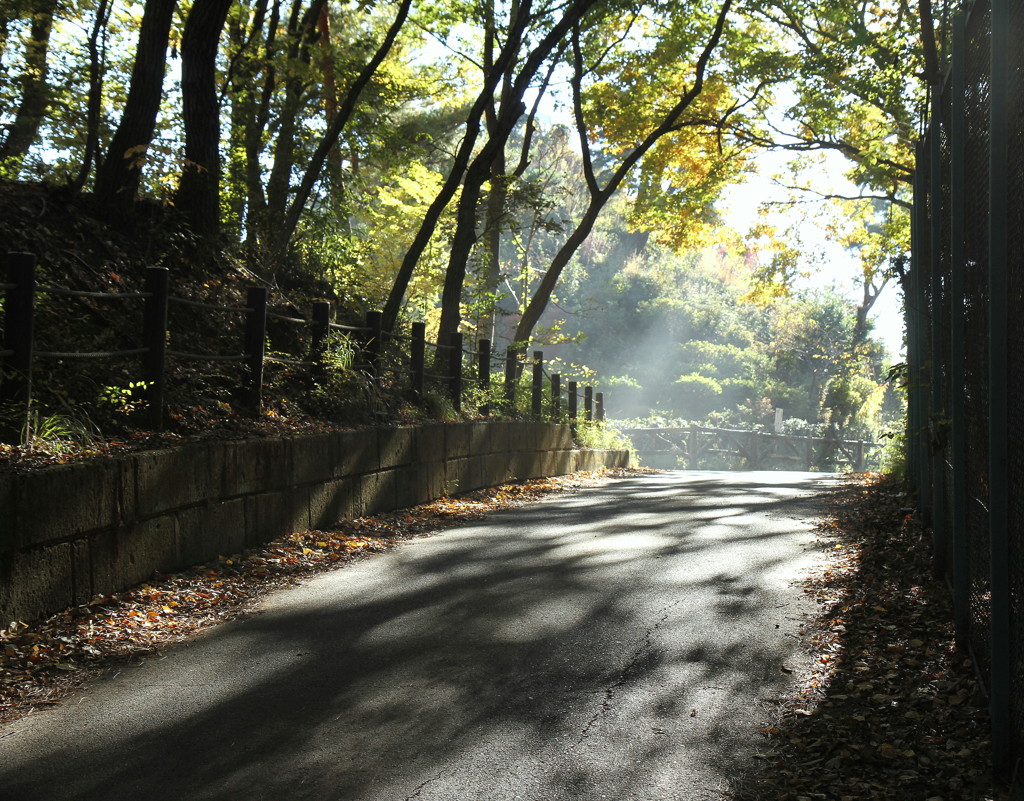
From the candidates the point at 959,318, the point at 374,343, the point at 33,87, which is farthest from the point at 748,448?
the point at 959,318

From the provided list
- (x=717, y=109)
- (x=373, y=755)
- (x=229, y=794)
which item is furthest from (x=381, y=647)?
(x=717, y=109)

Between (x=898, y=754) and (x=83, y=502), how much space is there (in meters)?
4.30

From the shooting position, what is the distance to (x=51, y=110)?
12219 millimetres

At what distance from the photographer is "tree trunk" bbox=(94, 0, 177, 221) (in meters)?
9.57

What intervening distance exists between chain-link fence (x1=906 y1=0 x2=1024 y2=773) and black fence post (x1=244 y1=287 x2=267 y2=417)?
532 cm

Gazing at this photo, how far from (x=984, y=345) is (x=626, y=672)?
216 centimetres

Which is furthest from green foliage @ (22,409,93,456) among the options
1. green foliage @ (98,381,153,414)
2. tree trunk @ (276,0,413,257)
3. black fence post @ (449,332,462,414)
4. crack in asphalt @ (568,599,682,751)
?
black fence post @ (449,332,462,414)

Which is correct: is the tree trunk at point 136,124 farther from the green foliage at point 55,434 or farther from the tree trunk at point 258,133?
the green foliage at point 55,434

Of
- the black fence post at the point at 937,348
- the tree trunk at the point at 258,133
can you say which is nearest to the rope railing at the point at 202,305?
the tree trunk at the point at 258,133

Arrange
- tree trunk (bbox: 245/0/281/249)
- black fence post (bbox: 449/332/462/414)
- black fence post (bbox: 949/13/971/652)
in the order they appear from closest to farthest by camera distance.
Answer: black fence post (bbox: 949/13/971/652) < tree trunk (bbox: 245/0/281/249) < black fence post (bbox: 449/332/462/414)

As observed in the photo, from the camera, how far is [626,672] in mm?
4699

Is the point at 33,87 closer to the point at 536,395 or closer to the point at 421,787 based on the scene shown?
the point at 536,395

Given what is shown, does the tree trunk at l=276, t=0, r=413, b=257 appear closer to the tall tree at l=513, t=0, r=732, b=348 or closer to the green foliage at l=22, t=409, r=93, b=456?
the tall tree at l=513, t=0, r=732, b=348

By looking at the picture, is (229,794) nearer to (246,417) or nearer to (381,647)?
(381,647)
